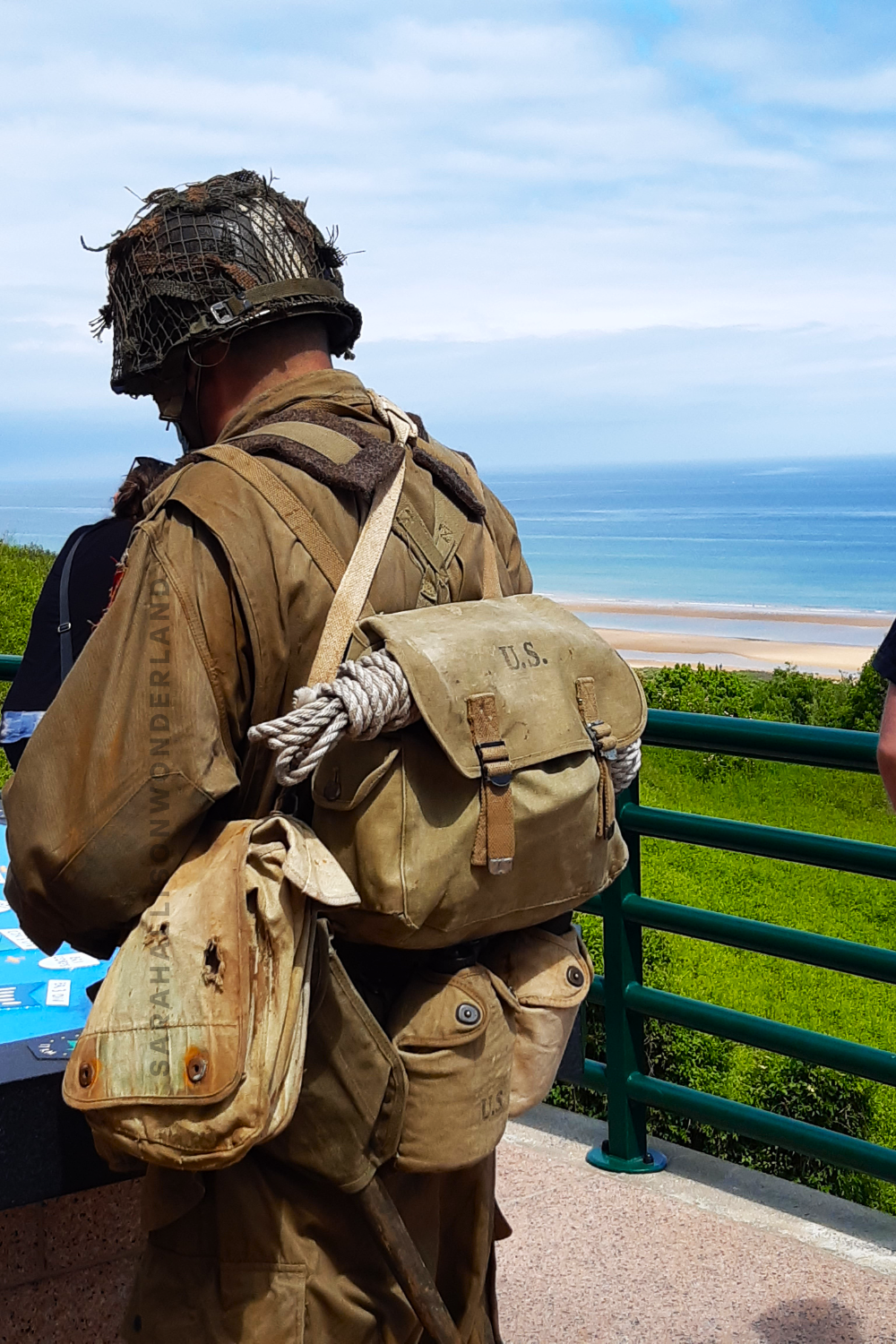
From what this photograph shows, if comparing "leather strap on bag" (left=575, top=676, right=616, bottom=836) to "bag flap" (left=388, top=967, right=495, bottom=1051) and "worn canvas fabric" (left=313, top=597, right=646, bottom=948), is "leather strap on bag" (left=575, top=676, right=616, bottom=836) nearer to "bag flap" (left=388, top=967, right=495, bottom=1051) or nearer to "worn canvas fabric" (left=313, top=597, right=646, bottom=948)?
"worn canvas fabric" (left=313, top=597, right=646, bottom=948)

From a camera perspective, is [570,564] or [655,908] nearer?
[655,908]

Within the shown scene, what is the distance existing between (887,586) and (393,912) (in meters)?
53.5

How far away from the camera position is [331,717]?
6.32 ft

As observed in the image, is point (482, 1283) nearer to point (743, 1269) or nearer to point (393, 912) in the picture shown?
point (393, 912)

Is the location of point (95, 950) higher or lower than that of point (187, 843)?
lower

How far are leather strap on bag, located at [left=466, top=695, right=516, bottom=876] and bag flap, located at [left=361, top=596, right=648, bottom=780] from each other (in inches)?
0.6

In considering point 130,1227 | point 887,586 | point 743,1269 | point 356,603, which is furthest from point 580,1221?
point 887,586

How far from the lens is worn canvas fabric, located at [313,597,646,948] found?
6.53 ft

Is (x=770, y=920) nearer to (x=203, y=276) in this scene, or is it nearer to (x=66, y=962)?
(x=66, y=962)

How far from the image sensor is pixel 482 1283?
2.46m

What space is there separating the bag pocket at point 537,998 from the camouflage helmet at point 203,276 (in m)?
1.09

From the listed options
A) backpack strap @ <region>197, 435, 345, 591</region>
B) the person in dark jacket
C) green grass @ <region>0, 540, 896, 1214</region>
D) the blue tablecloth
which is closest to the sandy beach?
green grass @ <region>0, 540, 896, 1214</region>

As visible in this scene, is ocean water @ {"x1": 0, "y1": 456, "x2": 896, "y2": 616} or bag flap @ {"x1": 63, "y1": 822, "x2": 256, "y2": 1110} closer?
bag flap @ {"x1": 63, "y1": 822, "x2": 256, "y2": 1110}

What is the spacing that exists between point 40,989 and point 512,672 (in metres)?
1.33
